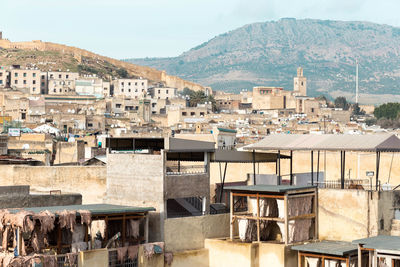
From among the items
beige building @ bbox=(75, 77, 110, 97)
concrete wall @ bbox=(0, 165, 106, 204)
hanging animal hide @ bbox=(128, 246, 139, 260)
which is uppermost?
beige building @ bbox=(75, 77, 110, 97)

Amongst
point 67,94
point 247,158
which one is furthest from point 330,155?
point 67,94

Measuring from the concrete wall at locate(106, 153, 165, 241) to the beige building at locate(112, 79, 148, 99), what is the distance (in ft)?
236

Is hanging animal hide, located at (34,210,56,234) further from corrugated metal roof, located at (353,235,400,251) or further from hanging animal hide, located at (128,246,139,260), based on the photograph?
corrugated metal roof, located at (353,235,400,251)

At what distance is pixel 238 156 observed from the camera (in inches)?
917

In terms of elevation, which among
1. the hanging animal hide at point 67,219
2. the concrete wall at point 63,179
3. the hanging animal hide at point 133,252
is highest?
the concrete wall at point 63,179

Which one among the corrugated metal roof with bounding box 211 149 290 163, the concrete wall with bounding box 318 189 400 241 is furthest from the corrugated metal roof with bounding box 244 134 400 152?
the concrete wall with bounding box 318 189 400 241

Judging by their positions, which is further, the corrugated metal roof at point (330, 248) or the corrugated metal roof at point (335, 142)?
the corrugated metal roof at point (335, 142)

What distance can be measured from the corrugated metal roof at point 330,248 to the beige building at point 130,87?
246ft

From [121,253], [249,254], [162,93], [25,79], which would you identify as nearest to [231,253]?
[249,254]

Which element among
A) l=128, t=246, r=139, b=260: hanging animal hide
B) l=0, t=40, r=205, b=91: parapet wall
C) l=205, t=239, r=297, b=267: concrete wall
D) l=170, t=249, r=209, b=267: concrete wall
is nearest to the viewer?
l=128, t=246, r=139, b=260: hanging animal hide

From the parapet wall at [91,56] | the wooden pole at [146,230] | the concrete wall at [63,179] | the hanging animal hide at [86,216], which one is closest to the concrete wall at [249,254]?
the wooden pole at [146,230]

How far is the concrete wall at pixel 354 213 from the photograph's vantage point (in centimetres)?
1984

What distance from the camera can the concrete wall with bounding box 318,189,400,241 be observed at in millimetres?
19844

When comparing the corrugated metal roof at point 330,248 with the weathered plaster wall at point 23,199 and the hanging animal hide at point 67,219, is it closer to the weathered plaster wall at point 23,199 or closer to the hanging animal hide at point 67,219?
the hanging animal hide at point 67,219
